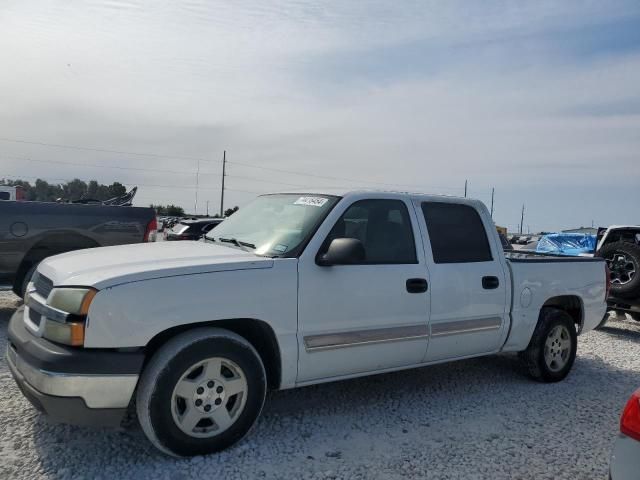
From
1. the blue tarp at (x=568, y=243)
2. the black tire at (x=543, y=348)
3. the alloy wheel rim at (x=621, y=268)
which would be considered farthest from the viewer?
the blue tarp at (x=568, y=243)

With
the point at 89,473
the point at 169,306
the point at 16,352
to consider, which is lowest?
the point at 89,473

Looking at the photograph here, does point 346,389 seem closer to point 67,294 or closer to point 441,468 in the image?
point 441,468

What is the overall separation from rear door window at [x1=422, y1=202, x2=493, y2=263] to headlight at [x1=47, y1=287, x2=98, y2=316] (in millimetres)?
2666

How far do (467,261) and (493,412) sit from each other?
129cm

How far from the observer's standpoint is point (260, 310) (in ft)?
11.7

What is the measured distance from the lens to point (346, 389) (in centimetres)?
493

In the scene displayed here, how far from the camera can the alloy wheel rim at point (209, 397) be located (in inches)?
132

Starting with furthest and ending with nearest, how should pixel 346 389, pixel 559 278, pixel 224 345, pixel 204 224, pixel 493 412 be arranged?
pixel 204 224, pixel 559 278, pixel 346 389, pixel 493 412, pixel 224 345

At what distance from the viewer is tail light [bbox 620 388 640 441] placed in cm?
246

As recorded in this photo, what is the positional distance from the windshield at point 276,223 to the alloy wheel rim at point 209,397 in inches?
34.3

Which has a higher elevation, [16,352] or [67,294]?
[67,294]

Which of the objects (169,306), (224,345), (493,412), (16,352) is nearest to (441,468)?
(493,412)

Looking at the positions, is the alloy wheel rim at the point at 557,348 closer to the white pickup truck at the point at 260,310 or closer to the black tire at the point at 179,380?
the white pickup truck at the point at 260,310

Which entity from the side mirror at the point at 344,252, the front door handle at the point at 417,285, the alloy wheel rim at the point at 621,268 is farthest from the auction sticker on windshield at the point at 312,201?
the alloy wheel rim at the point at 621,268
